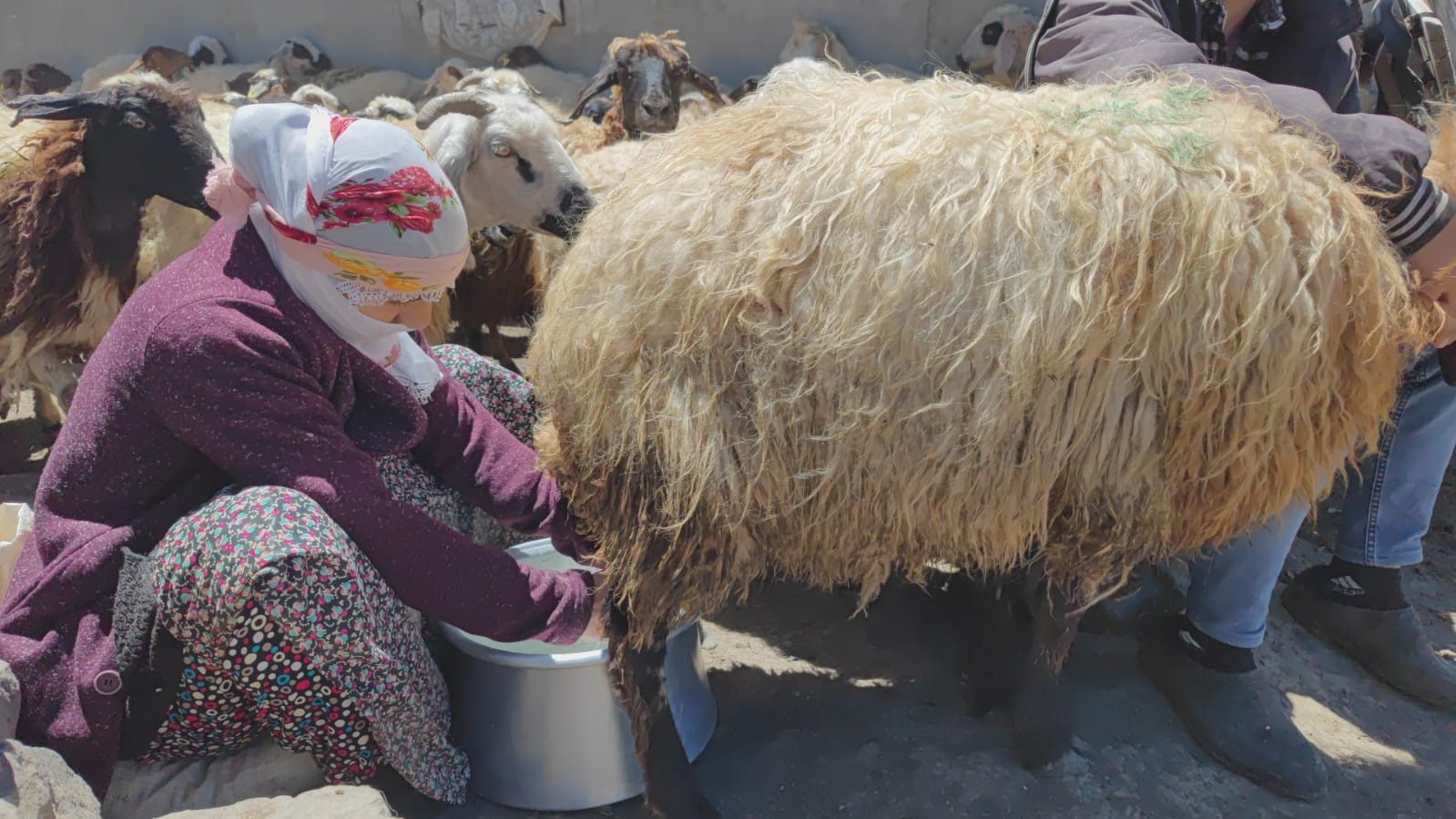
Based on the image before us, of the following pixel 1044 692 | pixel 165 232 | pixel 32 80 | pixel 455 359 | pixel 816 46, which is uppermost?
pixel 455 359

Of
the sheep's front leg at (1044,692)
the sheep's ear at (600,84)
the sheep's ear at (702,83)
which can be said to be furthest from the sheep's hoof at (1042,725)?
the sheep's ear at (702,83)

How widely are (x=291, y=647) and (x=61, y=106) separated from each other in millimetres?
2520

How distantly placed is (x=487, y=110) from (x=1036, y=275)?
3.31m

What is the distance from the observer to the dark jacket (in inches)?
69.2

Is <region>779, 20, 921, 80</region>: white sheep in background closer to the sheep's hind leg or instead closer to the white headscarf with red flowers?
the sheep's hind leg

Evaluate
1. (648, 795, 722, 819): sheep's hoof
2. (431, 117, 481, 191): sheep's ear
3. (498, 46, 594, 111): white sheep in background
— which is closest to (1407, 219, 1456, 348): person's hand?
(648, 795, 722, 819): sheep's hoof

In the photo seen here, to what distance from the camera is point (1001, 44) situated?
900cm

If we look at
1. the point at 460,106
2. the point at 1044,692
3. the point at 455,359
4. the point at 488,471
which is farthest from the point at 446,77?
the point at 1044,692

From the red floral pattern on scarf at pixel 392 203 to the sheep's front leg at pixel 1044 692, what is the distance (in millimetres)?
1412

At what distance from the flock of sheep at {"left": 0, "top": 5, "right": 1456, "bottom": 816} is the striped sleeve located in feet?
0.43

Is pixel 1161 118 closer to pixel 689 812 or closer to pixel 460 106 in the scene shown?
pixel 689 812

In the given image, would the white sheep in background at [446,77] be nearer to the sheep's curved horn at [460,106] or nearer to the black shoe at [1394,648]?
the sheep's curved horn at [460,106]

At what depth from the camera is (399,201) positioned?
1.76 metres

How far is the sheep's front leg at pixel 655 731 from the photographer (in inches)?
77.1
